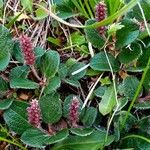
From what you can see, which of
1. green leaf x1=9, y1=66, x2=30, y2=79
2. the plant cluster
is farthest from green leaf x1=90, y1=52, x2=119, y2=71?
green leaf x1=9, y1=66, x2=30, y2=79

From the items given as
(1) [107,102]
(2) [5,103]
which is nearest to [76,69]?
(1) [107,102]

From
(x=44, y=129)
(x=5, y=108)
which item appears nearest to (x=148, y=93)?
(x=44, y=129)

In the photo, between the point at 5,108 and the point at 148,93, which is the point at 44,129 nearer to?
the point at 5,108

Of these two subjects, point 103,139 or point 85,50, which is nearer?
point 103,139

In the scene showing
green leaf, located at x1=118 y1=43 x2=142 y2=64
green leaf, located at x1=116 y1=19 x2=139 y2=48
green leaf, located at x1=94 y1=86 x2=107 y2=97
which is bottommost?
green leaf, located at x1=94 y1=86 x2=107 y2=97

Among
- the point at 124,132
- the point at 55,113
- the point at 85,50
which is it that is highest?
the point at 85,50

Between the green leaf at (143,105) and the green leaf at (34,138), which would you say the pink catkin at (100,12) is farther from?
the green leaf at (34,138)

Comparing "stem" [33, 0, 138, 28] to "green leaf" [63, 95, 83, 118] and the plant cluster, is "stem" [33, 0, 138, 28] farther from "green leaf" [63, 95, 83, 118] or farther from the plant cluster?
"green leaf" [63, 95, 83, 118]
